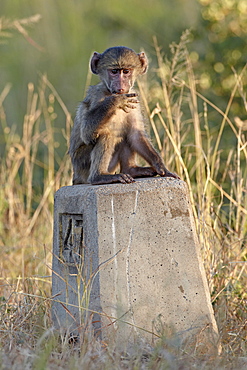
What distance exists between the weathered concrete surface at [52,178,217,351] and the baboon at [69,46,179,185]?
0.40 metres

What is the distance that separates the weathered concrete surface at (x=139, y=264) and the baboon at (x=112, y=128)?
1.30 feet

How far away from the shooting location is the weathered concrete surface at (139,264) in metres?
3.28

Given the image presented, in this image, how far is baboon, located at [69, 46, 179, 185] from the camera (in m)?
3.80

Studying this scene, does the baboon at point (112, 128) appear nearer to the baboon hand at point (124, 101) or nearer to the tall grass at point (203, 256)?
the baboon hand at point (124, 101)

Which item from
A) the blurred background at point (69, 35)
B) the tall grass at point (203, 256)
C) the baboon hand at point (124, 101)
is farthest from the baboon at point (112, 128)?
the blurred background at point (69, 35)

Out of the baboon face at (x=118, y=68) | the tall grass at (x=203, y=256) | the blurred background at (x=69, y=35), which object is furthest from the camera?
the blurred background at (x=69, y=35)

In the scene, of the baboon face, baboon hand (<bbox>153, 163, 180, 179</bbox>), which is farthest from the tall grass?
baboon hand (<bbox>153, 163, 180, 179</bbox>)

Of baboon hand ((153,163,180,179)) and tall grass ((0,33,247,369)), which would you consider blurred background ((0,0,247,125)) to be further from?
baboon hand ((153,163,180,179))

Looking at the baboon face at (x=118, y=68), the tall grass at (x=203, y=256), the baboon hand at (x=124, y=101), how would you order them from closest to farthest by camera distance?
1. the tall grass at (x=203, y=256)
2. the baboon hand at (x=124, y=101)
3. the baboon face at (x=118, y=68)

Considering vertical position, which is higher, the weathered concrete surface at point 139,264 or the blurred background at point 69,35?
the blurred background at point 69,35

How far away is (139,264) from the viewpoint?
131 inches

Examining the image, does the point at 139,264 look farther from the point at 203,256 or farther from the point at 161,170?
the point at 203,256

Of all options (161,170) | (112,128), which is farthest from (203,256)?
(112,128)

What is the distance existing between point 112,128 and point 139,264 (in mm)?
991
